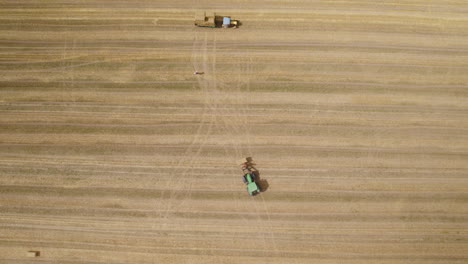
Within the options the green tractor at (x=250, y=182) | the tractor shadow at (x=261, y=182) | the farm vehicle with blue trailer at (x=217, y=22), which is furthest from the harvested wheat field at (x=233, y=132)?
the green tractor at (x=250, y=182)

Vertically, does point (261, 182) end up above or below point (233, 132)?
below

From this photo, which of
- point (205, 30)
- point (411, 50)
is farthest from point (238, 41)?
point (411, 50)

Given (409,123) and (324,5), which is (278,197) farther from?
(324,5)

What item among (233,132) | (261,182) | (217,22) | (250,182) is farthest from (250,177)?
(217,22)

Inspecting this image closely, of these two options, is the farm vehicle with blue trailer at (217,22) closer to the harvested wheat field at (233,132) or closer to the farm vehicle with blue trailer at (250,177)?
the harvested wheat field at (233,132)

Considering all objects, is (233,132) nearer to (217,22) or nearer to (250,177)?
(250,177)

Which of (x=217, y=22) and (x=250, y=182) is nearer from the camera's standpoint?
(x=250, y=182)
